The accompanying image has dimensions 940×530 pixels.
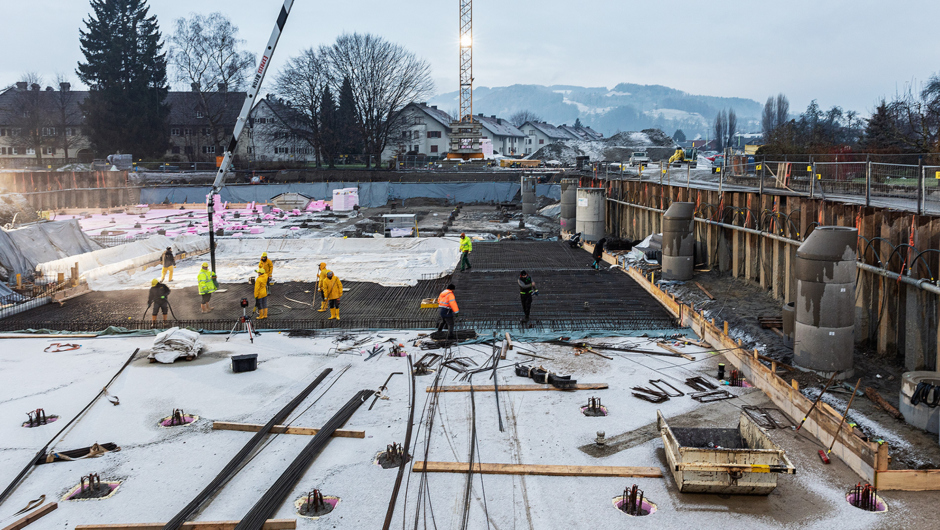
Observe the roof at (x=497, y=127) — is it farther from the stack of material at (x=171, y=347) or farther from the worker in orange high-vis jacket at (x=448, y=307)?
the stack of material at (x=171, y=347)

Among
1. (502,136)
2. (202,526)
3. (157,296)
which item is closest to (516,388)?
(202,526)

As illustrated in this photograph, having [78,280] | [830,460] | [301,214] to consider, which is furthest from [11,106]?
[830,460]

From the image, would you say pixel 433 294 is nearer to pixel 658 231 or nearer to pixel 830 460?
pixel 658 231

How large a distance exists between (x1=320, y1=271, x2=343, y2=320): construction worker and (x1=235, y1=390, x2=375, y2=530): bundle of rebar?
221 inches

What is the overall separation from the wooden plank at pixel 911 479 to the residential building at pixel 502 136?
84.4 metres

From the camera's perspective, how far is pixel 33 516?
7117 mm

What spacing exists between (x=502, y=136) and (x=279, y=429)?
8929 centimetres

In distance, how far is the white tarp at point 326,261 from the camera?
68.5ft

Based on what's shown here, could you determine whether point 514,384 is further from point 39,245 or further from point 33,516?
point 39,245

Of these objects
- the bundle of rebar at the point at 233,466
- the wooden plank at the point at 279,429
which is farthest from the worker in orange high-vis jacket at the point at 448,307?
the wooden plank at the point at 279,429

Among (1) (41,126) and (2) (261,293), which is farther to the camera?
(1) (41,126)

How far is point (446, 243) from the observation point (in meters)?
26.6

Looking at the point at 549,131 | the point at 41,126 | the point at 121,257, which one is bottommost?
the point at 121,257

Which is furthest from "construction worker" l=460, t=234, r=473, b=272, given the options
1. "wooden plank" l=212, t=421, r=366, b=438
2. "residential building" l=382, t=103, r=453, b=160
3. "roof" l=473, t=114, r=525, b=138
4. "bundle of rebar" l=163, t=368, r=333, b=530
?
"roof" l=473, t=114, r=525, b=138
